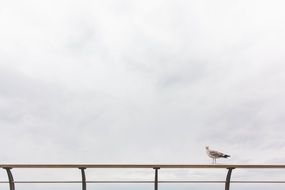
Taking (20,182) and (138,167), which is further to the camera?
(20,182)

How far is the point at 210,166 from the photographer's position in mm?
7570

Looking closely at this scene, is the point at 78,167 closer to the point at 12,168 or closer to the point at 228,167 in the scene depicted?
the point at 12,168

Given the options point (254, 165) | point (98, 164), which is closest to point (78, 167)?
point (98, 164)

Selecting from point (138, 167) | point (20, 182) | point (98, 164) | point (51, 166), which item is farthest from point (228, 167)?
point (20, 182)

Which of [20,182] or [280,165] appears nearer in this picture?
[280,165]

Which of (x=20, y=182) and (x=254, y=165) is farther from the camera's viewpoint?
(x=20, y=182)

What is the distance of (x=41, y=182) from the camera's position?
8.03 metres

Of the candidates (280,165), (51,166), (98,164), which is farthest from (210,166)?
(51,166)
